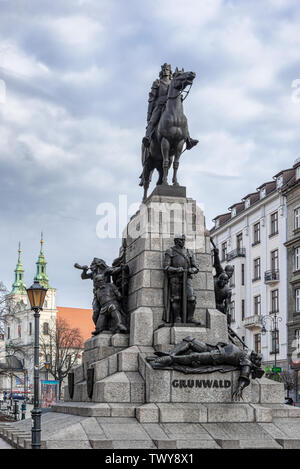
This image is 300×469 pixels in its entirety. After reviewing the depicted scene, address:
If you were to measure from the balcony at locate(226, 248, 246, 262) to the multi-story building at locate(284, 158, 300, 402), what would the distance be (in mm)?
9970

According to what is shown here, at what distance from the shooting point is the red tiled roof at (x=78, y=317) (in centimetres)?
13698

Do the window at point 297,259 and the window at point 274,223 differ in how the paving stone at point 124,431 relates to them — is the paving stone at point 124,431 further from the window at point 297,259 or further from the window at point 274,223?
the window at point 274,223

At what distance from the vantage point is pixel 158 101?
21297mm

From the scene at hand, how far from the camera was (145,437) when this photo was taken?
589 inches

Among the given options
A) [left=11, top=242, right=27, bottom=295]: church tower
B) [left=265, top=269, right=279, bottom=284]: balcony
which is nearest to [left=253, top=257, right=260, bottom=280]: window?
[left=265, top=269, right=279, bottom=284]: balcony

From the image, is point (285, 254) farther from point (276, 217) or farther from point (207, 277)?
point (207, 277)

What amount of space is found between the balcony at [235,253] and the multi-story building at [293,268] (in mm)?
9970

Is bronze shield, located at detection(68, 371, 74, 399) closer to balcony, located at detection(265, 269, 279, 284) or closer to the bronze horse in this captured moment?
the bronze horse

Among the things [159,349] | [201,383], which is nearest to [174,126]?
[159,349]

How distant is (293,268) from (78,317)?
88.9 m

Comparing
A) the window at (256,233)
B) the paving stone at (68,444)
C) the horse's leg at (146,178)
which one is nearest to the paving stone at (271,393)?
the paving stone at (68,444)

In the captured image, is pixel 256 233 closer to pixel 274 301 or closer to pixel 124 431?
pixel 274 301

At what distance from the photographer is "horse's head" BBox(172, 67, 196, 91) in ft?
66.0
